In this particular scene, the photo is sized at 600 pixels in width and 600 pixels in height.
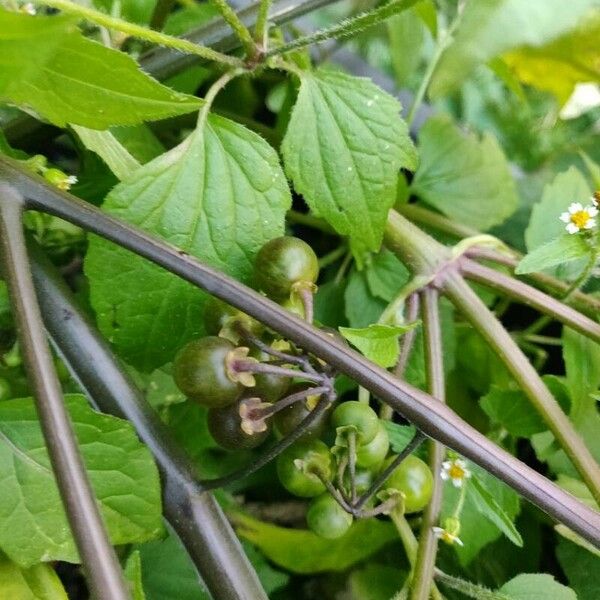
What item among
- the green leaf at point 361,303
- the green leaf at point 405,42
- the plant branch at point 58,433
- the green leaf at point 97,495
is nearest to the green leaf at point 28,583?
the green leaf at point 97,495

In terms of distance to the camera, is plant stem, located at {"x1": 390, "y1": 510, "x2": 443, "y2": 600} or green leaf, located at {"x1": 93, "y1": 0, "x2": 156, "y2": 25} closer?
plant stem, located at {"x1": 390, "y1": 510, "x2": 443, "y2": 600}

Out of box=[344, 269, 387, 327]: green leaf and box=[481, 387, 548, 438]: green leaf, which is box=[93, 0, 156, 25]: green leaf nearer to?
box=[344, 269, 387, 327]: green leaf

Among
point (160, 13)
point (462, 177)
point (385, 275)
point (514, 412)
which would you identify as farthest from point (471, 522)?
point (160, 13)

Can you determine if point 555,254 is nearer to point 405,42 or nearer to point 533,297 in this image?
point 533,297

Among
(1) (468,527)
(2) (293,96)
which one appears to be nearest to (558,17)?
(2) (293,96)

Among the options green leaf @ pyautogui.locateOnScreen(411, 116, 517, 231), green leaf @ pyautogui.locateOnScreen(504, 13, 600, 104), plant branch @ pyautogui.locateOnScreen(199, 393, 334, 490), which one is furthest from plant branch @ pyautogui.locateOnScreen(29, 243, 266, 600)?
green leaf @ pyautogui.locateOnScreen(504, 13, 600, 104)

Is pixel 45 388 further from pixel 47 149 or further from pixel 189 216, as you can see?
pixel 47 149
